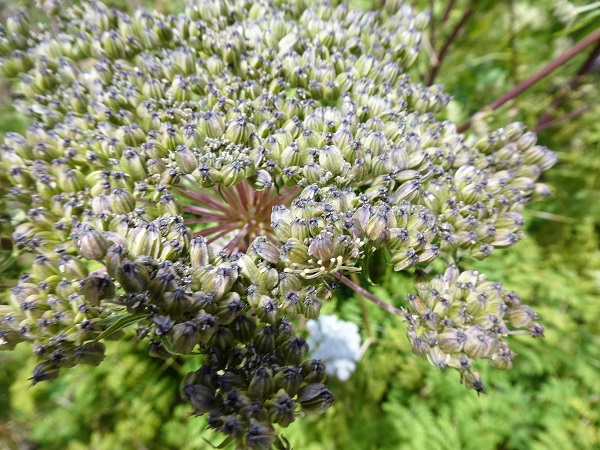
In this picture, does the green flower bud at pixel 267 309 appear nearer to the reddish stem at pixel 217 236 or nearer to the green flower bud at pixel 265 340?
the green flower bud at pixel 265 340

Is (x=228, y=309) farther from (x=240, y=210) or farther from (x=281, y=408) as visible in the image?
(x=240, y=210)

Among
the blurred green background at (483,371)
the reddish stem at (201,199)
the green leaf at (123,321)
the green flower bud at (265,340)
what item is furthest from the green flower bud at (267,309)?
the blurred green background at (483,371)

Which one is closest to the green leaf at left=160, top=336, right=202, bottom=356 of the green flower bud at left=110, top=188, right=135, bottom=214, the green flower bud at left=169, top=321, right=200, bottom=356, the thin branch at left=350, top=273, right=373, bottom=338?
the green flower bud at left=169, top=321, right=200, bottom=356

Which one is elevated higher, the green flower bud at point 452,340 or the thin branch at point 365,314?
the green flower bud at point 452,340

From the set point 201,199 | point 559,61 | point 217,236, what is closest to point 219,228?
point 217,236

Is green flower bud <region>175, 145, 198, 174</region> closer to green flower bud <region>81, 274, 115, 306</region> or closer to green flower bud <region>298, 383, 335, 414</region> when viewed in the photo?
green flower bud <region>81, 274, 115, 306</region>
